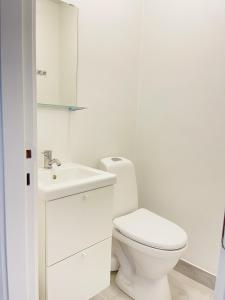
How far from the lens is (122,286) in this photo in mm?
1721

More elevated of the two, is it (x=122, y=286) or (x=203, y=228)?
(x=203, y=228)

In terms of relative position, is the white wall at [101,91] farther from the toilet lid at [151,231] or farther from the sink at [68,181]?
the toilet lid at [151,231]

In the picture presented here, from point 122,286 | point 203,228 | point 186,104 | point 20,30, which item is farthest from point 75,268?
point 186,104

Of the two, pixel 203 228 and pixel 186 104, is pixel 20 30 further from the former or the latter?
pixel 203 228

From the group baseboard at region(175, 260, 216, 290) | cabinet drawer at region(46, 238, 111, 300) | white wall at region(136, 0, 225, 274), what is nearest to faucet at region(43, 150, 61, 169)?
cabinet drawer at region(46, 238, 111, 300)

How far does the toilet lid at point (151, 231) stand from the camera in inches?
56.8

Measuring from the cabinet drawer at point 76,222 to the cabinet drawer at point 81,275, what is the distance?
47 mm

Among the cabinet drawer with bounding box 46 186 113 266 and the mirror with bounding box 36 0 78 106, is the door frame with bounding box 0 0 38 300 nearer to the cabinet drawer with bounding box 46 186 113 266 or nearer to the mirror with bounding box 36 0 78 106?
the cabinet drawer with bounding box 46 186 113 266

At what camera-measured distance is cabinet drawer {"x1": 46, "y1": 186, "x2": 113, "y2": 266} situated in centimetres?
120

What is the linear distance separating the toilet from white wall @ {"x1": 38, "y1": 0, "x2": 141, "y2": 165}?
196 millimetres

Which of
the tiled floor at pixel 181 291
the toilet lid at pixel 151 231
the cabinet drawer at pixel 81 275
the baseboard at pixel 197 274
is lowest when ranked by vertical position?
the tiled floor at pixel 181 291

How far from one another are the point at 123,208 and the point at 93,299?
1.98 feet

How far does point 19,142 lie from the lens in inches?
35.2

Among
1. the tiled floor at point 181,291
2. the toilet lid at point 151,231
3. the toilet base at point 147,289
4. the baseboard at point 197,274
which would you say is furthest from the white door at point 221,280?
the baseboard at point 197,274
